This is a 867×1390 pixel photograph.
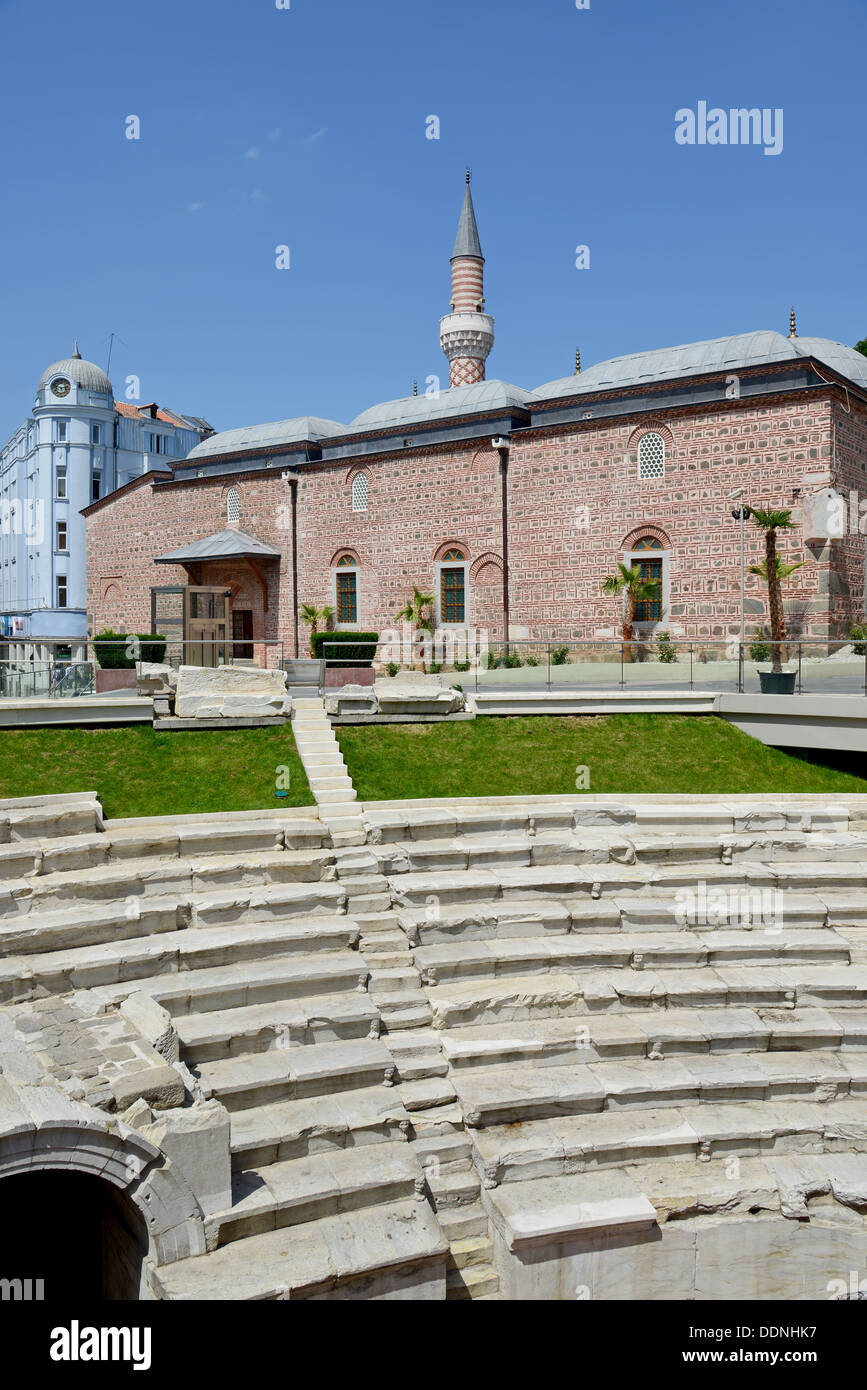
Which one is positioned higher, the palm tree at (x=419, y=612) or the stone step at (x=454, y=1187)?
the palm tree at (x=419, y=612)

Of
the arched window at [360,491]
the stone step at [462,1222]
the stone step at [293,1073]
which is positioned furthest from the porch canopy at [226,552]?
the stone step at [462,1222]

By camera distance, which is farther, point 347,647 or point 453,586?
point 453,586

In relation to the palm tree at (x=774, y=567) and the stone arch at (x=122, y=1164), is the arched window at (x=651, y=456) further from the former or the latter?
the stone arch at (x=122, y=1164)

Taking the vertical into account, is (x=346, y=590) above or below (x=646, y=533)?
below

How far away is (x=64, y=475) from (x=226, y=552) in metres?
20.0

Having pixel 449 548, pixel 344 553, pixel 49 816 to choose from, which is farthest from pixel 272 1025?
pixel 344 553

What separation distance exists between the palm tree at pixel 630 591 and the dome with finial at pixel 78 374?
33608 mm

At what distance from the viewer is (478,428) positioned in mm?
27438

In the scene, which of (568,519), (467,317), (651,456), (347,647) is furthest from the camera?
(467,317)

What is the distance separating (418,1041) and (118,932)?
2.99 m

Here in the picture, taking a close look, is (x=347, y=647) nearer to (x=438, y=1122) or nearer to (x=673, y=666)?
(x=673, y=666)

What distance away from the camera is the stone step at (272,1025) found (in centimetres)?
762

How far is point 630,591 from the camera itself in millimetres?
24469
